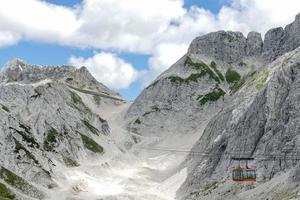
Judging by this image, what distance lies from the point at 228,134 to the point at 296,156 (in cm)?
3866

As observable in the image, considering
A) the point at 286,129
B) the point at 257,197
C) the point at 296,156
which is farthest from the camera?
the point at 286,129

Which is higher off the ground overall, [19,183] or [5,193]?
[19,183]

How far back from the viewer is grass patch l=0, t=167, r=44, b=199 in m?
180

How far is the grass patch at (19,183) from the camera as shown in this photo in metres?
180

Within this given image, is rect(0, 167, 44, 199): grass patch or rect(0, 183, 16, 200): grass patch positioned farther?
rect(0, 167, 44, 199): grass patch

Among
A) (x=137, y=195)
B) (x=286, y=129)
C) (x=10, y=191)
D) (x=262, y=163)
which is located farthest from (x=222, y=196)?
(x=10, y=191)

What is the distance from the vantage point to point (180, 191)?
198500 mm

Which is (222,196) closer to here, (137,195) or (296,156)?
(296,156)

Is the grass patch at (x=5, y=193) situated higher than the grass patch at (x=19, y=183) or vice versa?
the grass patch at (x=19, y=183)

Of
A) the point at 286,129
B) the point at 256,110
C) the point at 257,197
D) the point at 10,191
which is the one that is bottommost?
the point at 257,197

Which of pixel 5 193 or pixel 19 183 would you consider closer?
pixel 5 193

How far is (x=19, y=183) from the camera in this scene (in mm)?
182375

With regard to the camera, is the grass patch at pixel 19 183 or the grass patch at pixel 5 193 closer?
the grass patch at pixel 5 193

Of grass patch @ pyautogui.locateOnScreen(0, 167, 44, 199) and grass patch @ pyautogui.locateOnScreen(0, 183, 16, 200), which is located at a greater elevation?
grass patch @ pyautogui.locateOnScreen(0, 167, 44, 199)
